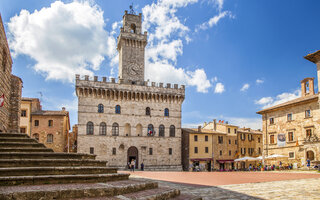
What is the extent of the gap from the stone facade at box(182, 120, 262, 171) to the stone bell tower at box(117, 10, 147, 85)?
12.5 m

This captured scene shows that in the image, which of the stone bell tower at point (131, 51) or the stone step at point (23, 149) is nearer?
the stone step at point (23, 149)

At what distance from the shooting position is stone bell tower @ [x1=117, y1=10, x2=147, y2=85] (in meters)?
43.7

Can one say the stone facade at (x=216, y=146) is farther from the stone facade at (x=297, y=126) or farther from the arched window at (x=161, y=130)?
the stone facade at (x=297, y=126)

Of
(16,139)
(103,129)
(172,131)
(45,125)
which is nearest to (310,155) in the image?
(172,131)

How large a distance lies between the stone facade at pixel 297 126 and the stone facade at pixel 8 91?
90.6ft

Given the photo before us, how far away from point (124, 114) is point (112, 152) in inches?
226

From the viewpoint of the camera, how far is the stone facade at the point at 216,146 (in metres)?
44.8

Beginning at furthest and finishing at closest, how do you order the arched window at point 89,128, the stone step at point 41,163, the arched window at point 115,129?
the arched window at point 115,129
the arched window at point 89,128
the stone step at point 41,163

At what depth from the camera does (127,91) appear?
4131 cm

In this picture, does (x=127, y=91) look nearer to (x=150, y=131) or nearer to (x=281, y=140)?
(x=150, y=131)

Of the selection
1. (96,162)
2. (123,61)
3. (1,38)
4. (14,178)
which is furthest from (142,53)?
(14,178)

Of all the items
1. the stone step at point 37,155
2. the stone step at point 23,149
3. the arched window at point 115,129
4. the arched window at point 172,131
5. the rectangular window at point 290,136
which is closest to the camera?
the stone step at point 37,155

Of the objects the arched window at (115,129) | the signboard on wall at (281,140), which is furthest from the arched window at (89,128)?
the signboard on wall at (281,140)

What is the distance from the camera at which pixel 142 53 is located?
4534 centimetres
